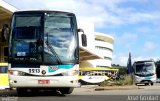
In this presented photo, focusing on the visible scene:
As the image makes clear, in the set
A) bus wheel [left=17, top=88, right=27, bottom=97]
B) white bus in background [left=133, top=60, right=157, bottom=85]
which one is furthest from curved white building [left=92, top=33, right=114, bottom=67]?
bus wheel [left=17, top=88, right=27, bottom=97]

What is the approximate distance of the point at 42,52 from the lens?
54.0ft

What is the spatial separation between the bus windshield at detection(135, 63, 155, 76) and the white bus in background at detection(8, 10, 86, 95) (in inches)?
1109

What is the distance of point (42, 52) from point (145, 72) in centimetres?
2906

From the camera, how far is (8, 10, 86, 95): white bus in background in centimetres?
1631

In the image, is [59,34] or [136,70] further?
[136,70]

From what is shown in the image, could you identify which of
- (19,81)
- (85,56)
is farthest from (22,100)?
(85,56)

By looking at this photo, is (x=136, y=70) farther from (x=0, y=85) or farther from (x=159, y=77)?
(x=159, y=77)

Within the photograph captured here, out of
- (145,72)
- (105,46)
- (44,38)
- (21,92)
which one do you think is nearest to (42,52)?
(44,38)

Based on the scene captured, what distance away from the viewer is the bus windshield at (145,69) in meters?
44.3

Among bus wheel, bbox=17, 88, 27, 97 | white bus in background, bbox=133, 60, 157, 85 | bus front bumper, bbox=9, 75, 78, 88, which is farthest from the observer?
white bus in background, bbox=133, 60, 157, 85

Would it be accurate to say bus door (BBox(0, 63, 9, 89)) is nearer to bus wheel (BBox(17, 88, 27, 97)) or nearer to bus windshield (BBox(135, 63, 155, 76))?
bus wheel (BBox(17, 88, 27, 97))

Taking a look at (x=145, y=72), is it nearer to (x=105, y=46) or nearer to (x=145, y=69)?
(x=145, y=69)

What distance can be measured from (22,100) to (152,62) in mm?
31292

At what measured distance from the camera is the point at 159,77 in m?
70.3
